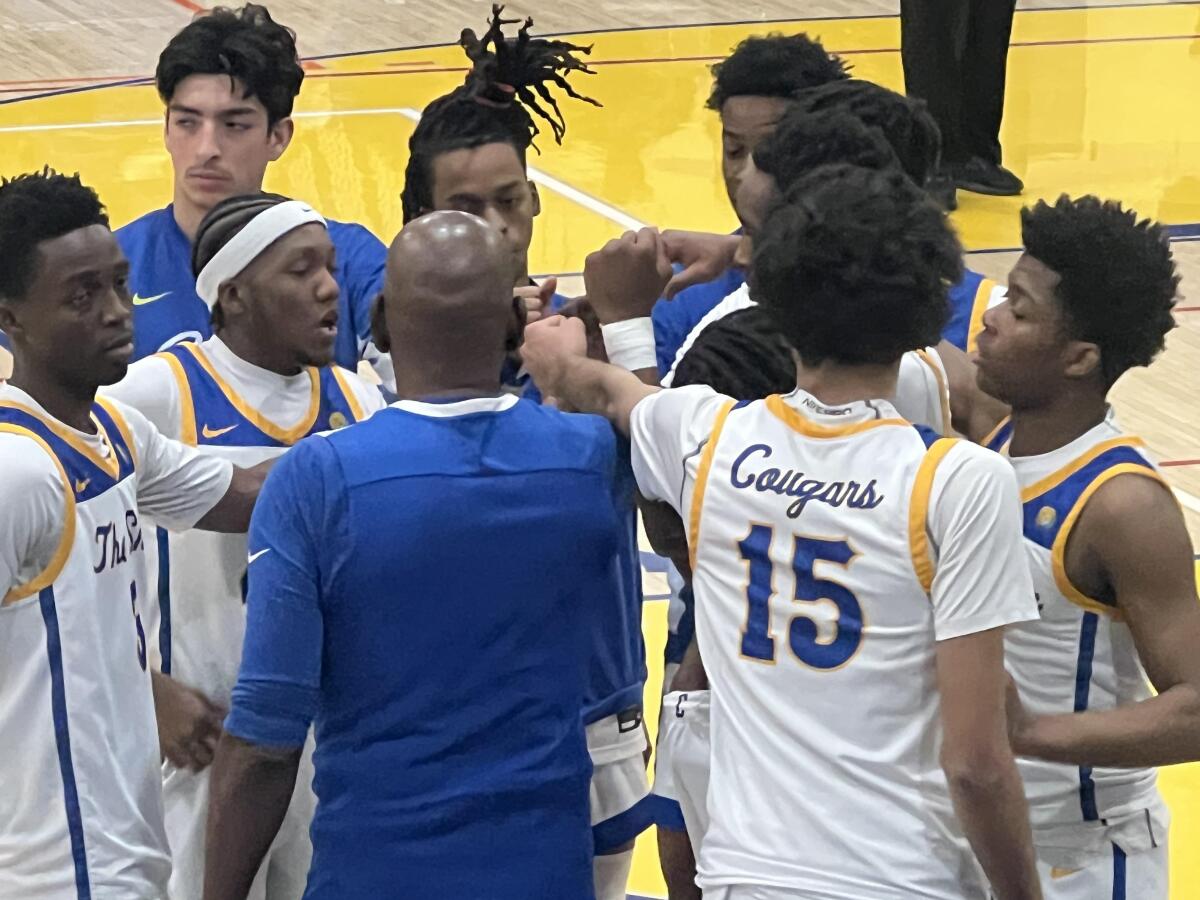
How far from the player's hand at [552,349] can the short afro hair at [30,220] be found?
748 mm

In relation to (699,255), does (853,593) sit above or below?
below

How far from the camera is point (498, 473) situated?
285cm

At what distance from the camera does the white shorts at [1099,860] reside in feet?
10.6

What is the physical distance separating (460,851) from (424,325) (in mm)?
752

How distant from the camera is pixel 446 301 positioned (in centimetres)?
285

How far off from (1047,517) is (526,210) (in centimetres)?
145

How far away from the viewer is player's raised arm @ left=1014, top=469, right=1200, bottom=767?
2980mm

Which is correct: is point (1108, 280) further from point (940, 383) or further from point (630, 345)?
point (630, 345)

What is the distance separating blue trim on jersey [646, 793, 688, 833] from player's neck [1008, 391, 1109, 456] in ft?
2.89

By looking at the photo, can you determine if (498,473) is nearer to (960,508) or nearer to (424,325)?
(424,325)

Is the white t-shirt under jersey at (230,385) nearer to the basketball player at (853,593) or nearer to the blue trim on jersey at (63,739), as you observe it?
the blue trim on jersey at (63,739)

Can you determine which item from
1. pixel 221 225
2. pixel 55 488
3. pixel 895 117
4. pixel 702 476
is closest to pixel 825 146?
pixel 895 117

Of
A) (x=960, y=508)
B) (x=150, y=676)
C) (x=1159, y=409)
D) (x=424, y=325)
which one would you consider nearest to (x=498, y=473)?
(x=424, y=325)

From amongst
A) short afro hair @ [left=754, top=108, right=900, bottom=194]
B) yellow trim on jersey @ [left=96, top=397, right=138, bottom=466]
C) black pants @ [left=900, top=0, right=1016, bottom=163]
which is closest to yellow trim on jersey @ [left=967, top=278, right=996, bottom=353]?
short afro hair @ [left=754, top=108, right=900, bottom=194]
